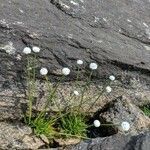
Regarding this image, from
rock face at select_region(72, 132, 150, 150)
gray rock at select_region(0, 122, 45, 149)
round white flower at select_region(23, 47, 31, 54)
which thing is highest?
round white flower at select_region(23, 47, 31, 54)

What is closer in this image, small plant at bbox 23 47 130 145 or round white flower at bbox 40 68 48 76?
round white flower at bbox 40 68 48 76

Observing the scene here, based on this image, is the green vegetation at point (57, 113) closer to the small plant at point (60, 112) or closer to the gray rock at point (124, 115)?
the small plant at point (60, 112)

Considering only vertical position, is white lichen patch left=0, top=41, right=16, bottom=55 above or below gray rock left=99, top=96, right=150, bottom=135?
above

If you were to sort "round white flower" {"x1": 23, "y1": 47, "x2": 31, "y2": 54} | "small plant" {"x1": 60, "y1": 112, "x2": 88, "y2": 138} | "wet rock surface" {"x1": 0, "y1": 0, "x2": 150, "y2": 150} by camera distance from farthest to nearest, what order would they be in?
"small plant" {"x1": 60, "y1": 112, "x2": 88, "y2": 138} < "wet rock surface" {"x1": 0, "y1": 0, "x2": 150, "y2": 150} < "round white flower" {"x1": 23, "y1": 47, "x2": 31, "y2": 54}

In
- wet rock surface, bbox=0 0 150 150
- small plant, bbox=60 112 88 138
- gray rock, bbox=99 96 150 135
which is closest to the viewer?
wet rock surface, bbox=0 0 150 150

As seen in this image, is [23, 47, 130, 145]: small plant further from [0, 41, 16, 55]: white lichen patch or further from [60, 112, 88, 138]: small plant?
[0, 41, 16, 55]: white lichen patch

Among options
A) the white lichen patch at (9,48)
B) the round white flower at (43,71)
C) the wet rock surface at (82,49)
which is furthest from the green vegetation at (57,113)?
the white lichen patch at (9,48)

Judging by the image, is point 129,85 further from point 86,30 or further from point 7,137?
A: point 7,137

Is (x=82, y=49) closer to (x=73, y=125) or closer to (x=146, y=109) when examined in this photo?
(x=73, y=125)

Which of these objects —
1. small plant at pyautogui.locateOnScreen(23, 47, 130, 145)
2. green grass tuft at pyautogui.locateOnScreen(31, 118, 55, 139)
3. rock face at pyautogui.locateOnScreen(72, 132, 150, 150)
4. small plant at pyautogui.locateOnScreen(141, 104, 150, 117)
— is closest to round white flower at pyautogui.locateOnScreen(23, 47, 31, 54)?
small plant at pyautogui.locateOnScreen(23, 47, 130, 145)
